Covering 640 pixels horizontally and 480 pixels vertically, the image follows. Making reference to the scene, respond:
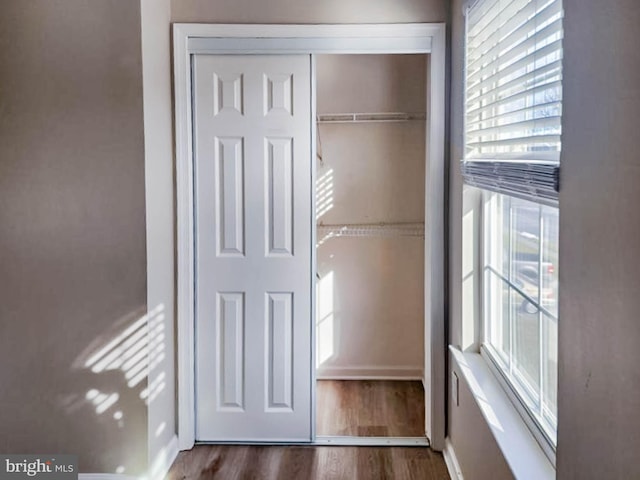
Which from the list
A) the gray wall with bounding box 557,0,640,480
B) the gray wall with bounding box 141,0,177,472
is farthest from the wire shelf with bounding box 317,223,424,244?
Result: the gray wall with bounding box 557,0,640,480

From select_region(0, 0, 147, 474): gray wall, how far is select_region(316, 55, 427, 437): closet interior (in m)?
1.56

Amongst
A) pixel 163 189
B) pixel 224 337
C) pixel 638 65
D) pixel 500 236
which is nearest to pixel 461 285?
pixel 500 236

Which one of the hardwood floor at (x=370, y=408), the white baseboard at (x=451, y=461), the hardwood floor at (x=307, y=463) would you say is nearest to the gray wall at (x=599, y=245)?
the white baseboard at (x=451, y=461)

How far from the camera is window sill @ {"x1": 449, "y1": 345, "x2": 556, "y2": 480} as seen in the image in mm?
1702

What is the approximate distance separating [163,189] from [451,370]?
1.61 metres

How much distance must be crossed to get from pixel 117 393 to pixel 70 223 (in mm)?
772

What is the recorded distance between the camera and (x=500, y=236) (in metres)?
2.41

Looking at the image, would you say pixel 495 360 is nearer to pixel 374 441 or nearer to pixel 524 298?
pixel 524 298

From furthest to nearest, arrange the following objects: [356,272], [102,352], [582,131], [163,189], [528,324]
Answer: [356,272] → [163,189] → [102,352] → [528,324] → [582,131]

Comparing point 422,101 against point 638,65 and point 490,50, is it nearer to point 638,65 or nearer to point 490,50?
point 490,50

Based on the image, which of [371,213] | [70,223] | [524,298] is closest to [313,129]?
[371,213]

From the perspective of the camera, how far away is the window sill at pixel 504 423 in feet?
5.58

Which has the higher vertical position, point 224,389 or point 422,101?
point 422,101

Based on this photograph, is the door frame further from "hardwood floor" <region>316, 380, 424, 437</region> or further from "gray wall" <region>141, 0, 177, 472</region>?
"hardwood floor" <region>316, 380, 424, 437</region>
